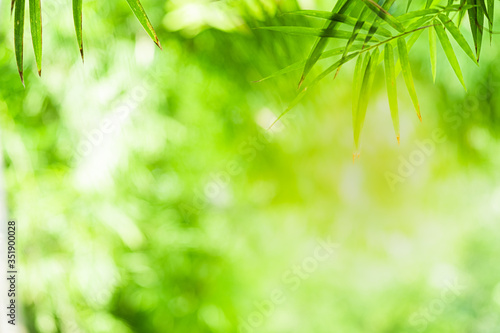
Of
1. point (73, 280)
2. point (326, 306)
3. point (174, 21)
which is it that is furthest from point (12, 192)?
point (326, 306)

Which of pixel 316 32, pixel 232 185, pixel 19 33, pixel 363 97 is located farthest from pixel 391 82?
pixel 232 185

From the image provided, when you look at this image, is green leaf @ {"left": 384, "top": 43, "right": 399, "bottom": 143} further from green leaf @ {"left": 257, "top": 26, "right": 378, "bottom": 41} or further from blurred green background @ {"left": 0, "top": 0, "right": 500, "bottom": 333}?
blurred green background @ {"left": 0, "top": 0, "right": 500, "bottom": 333}

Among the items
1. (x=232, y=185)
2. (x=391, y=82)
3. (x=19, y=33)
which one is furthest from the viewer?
(x=232, y=185)

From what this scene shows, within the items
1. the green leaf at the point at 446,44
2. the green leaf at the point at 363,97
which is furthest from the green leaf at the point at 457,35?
the green leaf at the point at 363,97

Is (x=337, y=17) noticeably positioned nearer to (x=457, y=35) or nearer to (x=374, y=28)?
(x=374, y=28)

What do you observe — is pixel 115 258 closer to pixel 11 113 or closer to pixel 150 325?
pixel 150 325

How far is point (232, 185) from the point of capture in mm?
1851

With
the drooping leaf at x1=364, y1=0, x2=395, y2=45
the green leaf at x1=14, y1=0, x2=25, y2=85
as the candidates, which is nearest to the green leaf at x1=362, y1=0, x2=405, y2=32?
the drooping leaf at x1=364, y1=0, x2=395, y2=45

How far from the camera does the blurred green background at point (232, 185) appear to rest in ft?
4.35

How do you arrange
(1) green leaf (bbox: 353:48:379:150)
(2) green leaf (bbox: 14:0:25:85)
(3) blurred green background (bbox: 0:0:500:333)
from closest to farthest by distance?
(2) green leaf (bbox: 14:0:25:85), (1) green leaf (bbox: 353:48:379:150), (3) blurred green background (bbox: 0:0:500:333)

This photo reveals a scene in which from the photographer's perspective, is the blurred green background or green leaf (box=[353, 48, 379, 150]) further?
the blurred green background

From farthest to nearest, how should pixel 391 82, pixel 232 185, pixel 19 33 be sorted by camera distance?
1. pixel 232 185
2. pixel 391 82
3. pixel 19 33

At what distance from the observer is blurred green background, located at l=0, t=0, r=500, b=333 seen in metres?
1.33

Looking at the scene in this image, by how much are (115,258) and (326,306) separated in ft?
4.17
